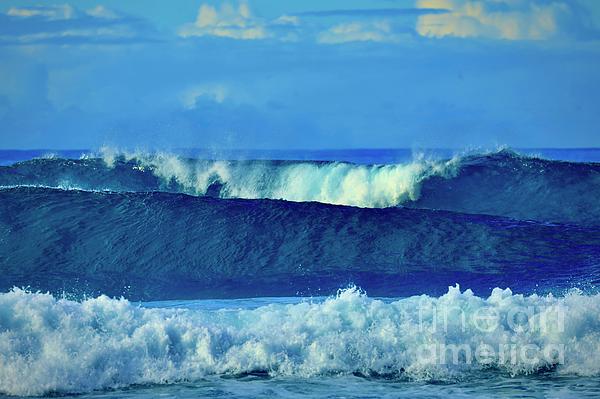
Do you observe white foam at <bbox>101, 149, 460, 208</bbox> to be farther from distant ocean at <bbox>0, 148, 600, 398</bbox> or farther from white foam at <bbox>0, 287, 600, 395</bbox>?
white foam at <bbox>0, 287, 600, 395</bbox>

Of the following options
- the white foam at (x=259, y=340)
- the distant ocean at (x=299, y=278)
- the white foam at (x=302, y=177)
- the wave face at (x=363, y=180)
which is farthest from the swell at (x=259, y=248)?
the white foam at (x=302, y=177)

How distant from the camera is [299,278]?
1422 centimetres

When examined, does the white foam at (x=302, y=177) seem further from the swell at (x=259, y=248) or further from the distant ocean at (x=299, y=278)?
the swell at (x=259, y=248)

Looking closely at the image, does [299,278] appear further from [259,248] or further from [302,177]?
[302,177]

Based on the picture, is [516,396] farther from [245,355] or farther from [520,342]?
[245,355]

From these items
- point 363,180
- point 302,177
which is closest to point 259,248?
point 363,180

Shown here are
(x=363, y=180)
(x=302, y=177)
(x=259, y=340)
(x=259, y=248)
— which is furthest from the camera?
(x=302, y=177)

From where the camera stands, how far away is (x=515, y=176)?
2342 centimetres

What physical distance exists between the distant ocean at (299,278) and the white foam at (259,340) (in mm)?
20

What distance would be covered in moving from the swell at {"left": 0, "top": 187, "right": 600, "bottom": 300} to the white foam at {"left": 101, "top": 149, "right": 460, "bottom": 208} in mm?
6677

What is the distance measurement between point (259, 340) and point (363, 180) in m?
16.7

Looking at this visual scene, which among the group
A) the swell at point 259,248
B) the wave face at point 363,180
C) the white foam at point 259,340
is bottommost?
the white foam at point 259,340

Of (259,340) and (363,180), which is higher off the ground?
(363,180)

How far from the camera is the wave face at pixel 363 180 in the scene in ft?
73.1
